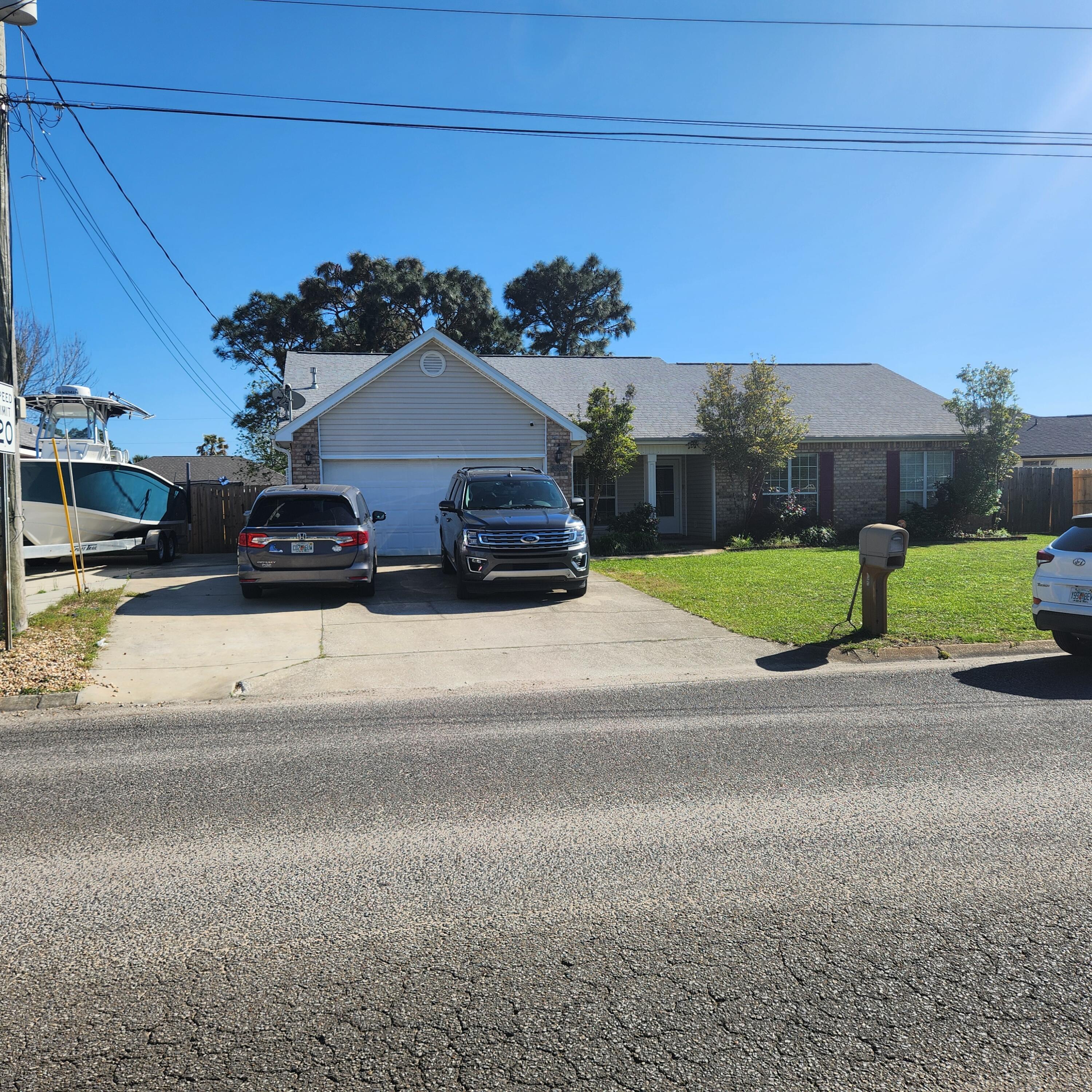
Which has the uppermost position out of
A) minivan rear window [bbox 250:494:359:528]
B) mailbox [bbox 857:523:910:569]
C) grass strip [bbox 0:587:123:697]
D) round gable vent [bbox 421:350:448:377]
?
round gable vent [bbox 421:350:448:377]

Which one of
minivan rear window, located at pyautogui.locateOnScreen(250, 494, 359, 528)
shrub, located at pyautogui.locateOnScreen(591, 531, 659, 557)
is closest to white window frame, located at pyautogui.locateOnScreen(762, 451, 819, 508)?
shrub, located at pyautogui.locateOnScreen(591, 531, 659, 557)

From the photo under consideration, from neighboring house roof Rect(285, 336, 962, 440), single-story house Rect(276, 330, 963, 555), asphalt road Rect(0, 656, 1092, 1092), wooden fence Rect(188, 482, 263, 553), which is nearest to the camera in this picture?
asphalt road Rect(0, 656, 1092, 1092)

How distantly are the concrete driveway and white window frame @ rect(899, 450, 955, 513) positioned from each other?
13000 mm

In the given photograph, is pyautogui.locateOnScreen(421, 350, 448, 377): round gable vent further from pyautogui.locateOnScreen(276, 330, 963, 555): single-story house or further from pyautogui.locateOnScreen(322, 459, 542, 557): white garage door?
pyautogui.locateOnScreen(322, 459, 542, 557): white garage door

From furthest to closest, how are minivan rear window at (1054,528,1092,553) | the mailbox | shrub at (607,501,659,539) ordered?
shrub at (607,501,659,539) < the mailbox < minivan rear window at (1054,528,1092,553)

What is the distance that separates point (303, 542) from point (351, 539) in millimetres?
665

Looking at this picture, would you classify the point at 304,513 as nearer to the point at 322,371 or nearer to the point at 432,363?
the point at 432,363

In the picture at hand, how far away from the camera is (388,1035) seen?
2.69 metres

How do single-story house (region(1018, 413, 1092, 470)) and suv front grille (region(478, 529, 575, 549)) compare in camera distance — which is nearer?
suv front grille (region(478, 529, 575, 549))

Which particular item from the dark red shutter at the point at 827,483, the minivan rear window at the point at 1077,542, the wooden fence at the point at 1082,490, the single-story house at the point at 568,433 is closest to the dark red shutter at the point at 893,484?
the single-story house at the point at 568,433

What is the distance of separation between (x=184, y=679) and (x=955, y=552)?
16331 millimetres

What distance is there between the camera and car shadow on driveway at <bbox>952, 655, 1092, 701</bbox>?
724 centimetres

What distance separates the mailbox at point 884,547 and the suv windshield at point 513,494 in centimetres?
544

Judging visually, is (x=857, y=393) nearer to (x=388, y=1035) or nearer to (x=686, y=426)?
(x=686, y=426)
